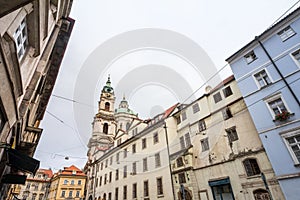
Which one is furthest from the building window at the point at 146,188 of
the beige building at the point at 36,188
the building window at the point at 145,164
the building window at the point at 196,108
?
the beige building at the point at 36,188

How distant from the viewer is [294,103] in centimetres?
1292

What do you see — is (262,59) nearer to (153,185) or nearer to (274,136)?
(274,136)

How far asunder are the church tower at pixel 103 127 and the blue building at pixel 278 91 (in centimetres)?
3539

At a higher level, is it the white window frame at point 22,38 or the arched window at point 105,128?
the arched window at point 105,128

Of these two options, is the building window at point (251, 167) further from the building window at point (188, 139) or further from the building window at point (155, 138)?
the building window at point (155, 138)

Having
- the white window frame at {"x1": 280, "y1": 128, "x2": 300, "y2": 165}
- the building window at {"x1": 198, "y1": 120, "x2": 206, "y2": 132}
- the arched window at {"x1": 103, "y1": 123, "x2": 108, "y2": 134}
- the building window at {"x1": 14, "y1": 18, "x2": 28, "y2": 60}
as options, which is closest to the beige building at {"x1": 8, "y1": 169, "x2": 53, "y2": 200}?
the arched window at {"x1": 103, "y1": 123, "x2": 108, "y2": 134}

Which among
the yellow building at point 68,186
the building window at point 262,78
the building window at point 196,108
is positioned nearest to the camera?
the building window at point 262,78

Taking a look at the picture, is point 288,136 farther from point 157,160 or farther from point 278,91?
point 157,160

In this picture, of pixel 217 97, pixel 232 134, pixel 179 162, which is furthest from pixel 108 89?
pixel 232 134

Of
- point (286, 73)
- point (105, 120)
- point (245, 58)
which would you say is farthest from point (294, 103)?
point (105, 120)

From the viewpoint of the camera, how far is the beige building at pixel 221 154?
14.1 m

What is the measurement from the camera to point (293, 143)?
40.9 ft

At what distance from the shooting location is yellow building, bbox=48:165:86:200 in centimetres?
4722

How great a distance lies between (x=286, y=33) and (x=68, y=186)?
191ft
